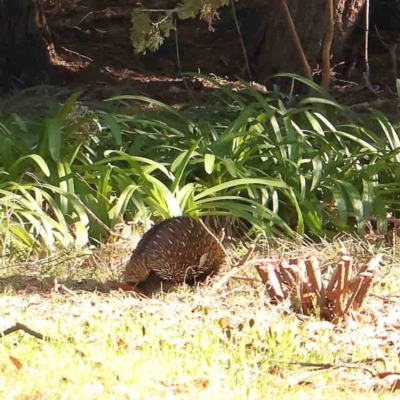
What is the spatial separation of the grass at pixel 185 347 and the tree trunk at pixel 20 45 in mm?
5550

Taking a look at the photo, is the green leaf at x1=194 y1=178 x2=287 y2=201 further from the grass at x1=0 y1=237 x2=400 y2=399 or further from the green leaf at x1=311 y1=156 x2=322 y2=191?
the grass at x1=0 y1=237 x2=400 y2=399

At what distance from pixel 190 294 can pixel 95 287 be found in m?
0.57

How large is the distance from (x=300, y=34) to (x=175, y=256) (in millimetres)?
5137

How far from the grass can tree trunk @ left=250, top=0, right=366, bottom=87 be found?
504 cm

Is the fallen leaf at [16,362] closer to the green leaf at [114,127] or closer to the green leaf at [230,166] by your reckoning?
the green leaf at [230,166]

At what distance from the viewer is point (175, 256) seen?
5.21 m

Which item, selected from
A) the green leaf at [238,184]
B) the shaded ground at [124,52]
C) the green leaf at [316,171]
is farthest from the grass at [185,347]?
the shaded ground at [124,52]

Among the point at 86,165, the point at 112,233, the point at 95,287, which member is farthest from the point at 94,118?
the point at 95,287

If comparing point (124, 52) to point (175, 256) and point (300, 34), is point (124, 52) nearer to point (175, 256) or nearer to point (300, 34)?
point (300, 34)

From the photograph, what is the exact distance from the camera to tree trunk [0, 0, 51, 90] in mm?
10055

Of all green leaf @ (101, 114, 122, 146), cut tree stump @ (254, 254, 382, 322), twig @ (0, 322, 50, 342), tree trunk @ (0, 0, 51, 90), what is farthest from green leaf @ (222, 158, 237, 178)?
tree trunk @ (0, 0, 51, 90)

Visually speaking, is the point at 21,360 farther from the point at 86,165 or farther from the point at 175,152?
the point at 175,152

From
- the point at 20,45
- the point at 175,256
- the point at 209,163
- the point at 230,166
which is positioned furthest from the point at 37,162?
the point at 20,45

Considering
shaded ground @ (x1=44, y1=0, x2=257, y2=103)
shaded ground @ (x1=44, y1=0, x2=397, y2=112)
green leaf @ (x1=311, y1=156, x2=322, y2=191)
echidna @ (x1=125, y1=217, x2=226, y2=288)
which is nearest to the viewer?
echidna @ (x1=125, y1=217, x2=226, y2=288)
